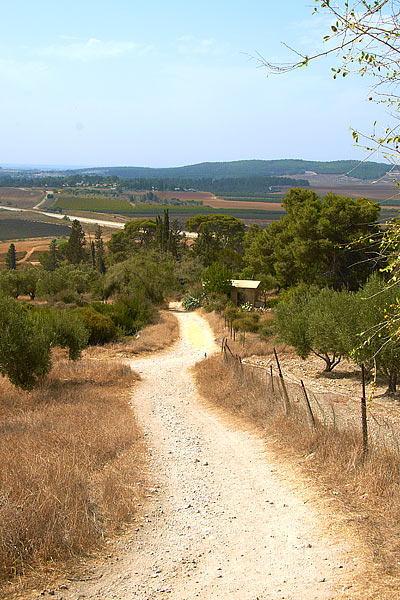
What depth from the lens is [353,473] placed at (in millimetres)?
7934

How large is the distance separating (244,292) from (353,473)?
123 ft

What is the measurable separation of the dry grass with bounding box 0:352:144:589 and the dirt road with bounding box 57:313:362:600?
1.33ft

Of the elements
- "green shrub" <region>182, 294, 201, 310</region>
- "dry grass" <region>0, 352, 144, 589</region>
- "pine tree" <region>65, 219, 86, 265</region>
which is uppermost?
"dry grass" <region>0, 352, 144, 589</region>

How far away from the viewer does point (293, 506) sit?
7.34m

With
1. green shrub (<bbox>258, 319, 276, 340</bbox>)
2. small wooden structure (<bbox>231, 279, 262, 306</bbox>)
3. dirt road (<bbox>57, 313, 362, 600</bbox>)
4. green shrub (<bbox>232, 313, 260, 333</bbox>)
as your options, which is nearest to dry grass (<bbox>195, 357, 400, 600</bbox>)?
dirt road (<bbox>57, 313, 362, 600</bbox>)

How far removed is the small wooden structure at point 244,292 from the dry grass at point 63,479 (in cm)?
2983

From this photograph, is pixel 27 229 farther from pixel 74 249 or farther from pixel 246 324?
pixel 246 324

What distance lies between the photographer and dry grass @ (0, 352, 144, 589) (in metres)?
5.66

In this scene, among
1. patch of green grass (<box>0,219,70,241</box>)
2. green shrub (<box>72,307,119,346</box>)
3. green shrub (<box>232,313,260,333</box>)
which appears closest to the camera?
green shrub (<box>72,307,119,346</box>)

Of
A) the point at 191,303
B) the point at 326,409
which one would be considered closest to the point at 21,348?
the point at 326,409

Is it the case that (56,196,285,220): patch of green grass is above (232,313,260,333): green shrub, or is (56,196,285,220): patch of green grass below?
above

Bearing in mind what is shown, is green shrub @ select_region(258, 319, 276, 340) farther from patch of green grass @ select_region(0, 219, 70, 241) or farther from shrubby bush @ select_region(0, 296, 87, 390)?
patch of green grass @ select_region(0, 219, 70, 241)

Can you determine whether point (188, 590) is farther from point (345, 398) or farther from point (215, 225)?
point (215, 225)

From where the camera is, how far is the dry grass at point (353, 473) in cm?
555
